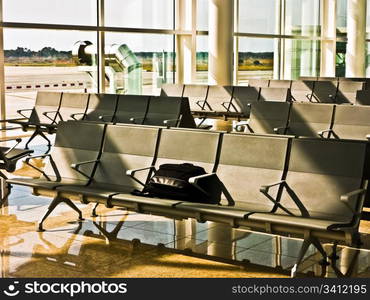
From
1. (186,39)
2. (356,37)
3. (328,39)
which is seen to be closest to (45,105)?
(186,39)

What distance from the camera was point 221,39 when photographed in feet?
56.2

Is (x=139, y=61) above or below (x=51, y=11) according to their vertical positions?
below

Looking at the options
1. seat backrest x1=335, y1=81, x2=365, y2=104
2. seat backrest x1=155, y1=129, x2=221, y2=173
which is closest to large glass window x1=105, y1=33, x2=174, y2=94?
seat backrest x1=335, y1=81, x2=365, y2=104

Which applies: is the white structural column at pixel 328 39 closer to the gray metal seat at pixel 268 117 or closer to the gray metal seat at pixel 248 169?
the gray metal seat at pixel 268 117

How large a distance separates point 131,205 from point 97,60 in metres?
11.2

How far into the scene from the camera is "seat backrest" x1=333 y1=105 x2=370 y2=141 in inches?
304

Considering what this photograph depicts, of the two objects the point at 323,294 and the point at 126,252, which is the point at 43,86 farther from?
the point at 323,294

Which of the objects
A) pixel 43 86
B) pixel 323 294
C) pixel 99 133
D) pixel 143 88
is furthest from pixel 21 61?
pixel 323 294

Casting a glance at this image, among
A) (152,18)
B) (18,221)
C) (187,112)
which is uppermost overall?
(152,18)

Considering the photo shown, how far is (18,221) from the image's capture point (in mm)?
6223

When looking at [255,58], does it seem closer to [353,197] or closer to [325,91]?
[325,91]

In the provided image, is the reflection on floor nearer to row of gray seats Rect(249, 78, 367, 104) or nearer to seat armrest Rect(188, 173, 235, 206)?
seat armrest Rect(188, 173, 235, 206)

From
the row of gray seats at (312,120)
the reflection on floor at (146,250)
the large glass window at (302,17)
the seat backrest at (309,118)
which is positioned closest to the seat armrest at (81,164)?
the reflection on floor at (146,250)

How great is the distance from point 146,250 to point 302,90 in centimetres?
855
